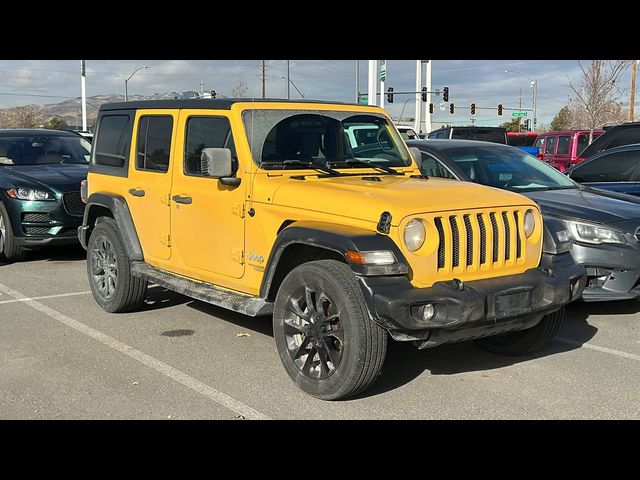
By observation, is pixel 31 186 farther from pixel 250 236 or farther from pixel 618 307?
pixel 618 307

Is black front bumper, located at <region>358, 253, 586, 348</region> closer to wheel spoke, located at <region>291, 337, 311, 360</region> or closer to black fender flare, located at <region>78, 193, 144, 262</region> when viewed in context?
wheel spoke, located at <region>291, 337, 311, 360</region>

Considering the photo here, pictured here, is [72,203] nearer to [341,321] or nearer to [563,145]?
[341,321]

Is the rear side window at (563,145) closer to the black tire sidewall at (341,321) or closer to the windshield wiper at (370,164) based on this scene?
the windshield wiper at (370,164)

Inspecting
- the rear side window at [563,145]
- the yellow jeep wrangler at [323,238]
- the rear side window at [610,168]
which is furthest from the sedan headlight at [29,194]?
the rear side window at [563,145]

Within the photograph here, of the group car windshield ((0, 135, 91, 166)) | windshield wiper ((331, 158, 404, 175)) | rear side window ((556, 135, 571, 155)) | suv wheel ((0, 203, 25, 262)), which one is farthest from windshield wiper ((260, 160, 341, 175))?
rear side window ((556, 135, 571, 155))

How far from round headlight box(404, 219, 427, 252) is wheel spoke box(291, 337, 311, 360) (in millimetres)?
939

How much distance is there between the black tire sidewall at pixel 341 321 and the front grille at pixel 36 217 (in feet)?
18.1

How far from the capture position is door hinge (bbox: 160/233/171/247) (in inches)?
235

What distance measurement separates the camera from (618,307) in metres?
6.98

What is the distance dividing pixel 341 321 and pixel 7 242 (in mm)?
6585

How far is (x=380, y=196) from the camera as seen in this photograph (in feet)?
14.6

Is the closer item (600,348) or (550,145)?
(600,348)

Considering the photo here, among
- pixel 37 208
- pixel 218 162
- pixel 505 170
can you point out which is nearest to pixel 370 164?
pixel 218 162
